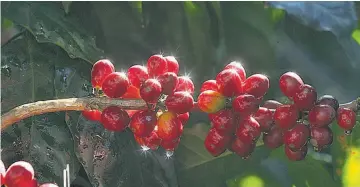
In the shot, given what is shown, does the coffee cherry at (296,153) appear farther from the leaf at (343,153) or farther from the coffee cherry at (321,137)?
the leaf at (343,153)

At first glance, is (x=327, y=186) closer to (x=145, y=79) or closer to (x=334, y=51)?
(x=334, y=51)

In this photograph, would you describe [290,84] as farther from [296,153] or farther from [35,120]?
[35,120]

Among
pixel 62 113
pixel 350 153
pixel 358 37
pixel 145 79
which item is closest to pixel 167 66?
pixel 145 79

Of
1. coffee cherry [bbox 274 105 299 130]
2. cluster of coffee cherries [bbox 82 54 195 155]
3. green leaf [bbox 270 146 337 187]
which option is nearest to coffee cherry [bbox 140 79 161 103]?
cluster of coffee cherries [bbox 82 54 195 155]

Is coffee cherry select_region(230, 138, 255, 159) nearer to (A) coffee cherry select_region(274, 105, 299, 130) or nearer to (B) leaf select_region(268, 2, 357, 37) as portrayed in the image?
(A) coffee cherry select_region(274, 105, 299, 130)

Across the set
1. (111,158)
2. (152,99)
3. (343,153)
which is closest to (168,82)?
(152,99)

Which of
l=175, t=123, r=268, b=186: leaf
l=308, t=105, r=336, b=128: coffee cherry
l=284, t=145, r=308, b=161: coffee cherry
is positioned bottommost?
l=175, t=123, r=268, b=186: leaf
